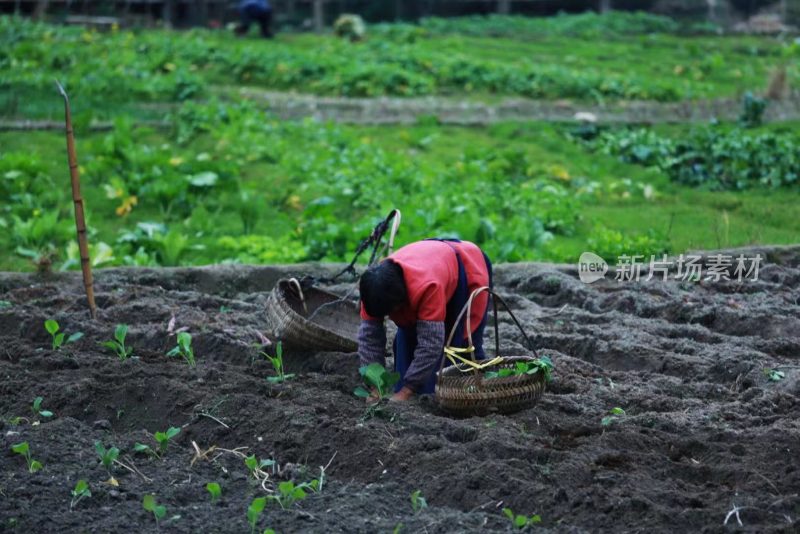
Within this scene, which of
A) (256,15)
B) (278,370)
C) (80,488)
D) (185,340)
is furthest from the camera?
(256,15)

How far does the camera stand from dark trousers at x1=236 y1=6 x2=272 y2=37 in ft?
75.2

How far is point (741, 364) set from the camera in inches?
275

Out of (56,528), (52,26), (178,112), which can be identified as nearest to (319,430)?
Answer: (56,528)

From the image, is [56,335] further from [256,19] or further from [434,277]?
[256,19]

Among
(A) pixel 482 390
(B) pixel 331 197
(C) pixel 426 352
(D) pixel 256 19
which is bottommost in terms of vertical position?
(B) pixel 331 197

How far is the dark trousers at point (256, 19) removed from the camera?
22906mm

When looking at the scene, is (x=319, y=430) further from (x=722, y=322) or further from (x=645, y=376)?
(x=722, y=322)

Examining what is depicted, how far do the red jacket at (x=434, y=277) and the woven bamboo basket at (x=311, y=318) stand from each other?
683 mm

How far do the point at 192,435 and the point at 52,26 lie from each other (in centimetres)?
1751

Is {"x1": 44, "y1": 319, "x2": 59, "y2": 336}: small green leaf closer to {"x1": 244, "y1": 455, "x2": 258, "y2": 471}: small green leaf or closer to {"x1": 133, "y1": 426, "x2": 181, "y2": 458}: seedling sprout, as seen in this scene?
{"x1": 133, "y1": 426, "x2": 181, "y2": 458}: seedling sprout

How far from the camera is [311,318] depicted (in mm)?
7562
